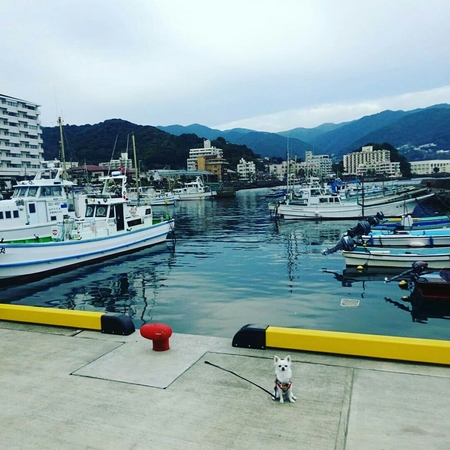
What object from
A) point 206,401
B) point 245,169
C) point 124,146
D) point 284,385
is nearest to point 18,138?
point 124,146

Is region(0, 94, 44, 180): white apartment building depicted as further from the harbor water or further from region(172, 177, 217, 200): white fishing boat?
the harbor water

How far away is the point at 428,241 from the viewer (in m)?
19.0

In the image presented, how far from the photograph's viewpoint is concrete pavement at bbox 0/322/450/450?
416 centimetres

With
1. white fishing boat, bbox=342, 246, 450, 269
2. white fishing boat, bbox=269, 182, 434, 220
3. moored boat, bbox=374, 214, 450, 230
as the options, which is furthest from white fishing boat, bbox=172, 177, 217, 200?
white fishing boat, bbox=342, 246, 450, 269

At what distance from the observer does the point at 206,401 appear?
16.2 ft

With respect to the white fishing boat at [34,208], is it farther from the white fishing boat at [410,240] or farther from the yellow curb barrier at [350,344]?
the yellow curb barrier at [350,344]

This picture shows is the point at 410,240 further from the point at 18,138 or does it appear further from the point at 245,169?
the point at 245,169

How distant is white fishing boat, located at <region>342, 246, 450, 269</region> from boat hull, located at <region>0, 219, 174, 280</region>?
12406 mm

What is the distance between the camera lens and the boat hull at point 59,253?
57.3ft

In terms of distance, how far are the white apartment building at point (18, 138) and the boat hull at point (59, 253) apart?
2578 inches

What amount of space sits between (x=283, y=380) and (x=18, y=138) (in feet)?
298

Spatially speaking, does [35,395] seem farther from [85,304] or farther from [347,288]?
[347,288]

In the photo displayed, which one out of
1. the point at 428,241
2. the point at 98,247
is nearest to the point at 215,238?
the point at 98,247

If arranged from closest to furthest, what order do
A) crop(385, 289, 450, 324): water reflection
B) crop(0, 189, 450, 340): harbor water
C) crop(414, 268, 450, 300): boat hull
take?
crop(0, 189, 450, 340): harbor water
crop(385, 289, 450, 324): water reflection
crop(414, 268, 450, 300): boat hull
